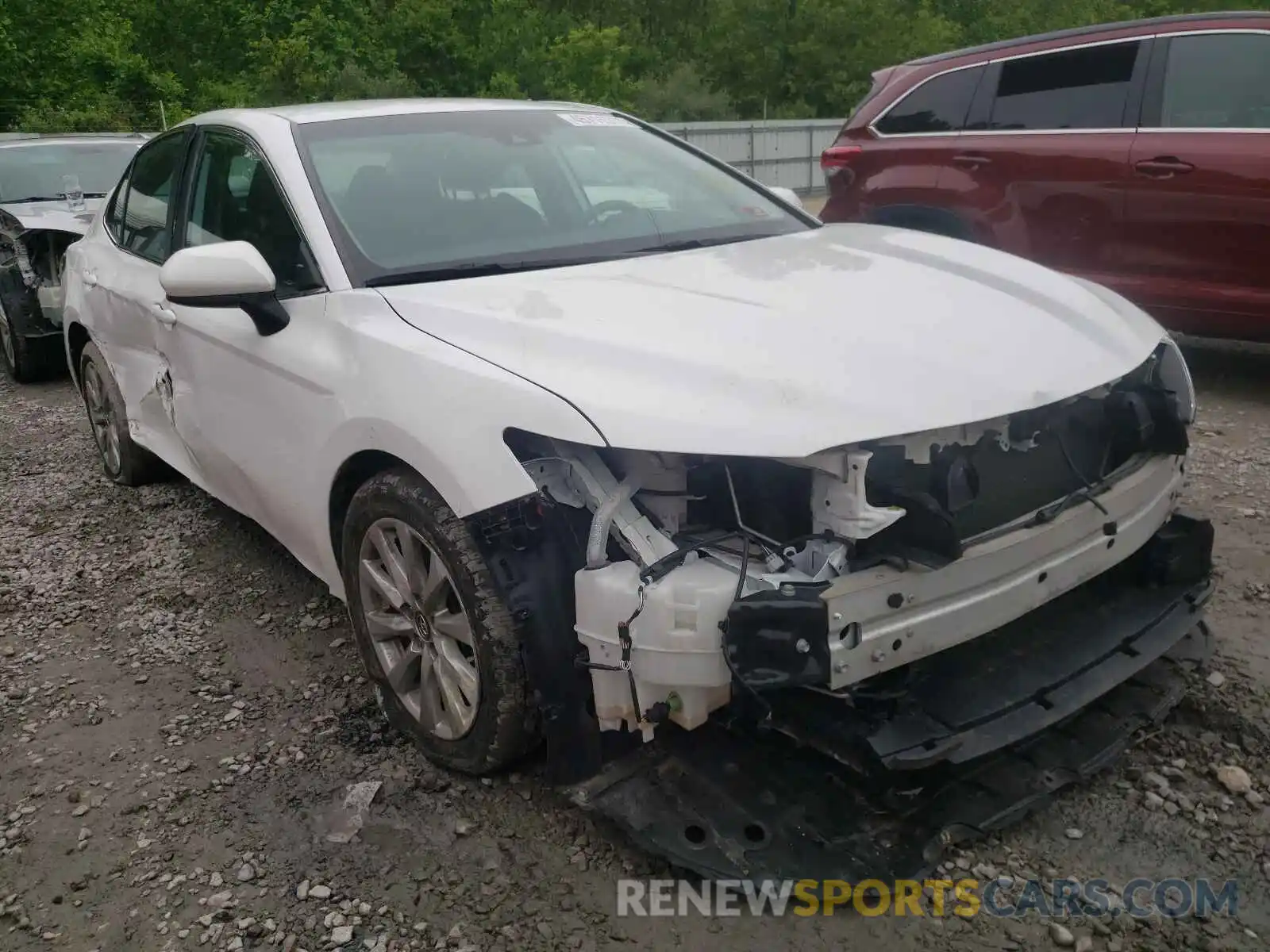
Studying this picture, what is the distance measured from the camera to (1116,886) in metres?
2.28

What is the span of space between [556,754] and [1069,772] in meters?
1.16

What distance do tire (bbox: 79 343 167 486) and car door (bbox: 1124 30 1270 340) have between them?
16.1 feet

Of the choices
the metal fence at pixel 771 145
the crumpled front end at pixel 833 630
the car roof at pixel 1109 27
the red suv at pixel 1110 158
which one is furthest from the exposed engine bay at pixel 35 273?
the metal fence at pixel 771 145

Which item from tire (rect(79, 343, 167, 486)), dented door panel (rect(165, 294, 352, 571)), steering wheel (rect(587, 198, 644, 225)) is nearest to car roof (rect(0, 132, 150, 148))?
tire (rect(79, 343, 167, 486))

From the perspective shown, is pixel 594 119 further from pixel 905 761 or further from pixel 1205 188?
pixel 1205 188

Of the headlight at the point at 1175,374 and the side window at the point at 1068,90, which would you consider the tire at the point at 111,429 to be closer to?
the headlight at the point at 1175,374

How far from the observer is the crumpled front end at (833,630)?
215 cm

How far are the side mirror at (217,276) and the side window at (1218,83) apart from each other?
4.65 metres

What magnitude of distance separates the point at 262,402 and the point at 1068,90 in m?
4.69

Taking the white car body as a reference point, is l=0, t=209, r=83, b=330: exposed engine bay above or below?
below

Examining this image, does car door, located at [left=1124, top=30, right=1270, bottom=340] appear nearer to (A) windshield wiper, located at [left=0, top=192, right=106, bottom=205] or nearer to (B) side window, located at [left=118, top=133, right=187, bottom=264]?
(B) side window, located at [left=118, top=133, right=187, bottom=264]

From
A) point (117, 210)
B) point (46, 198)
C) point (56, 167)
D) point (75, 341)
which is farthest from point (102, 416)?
point (56, 167)

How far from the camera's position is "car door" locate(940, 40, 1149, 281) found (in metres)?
5.57

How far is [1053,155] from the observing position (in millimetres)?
5703
